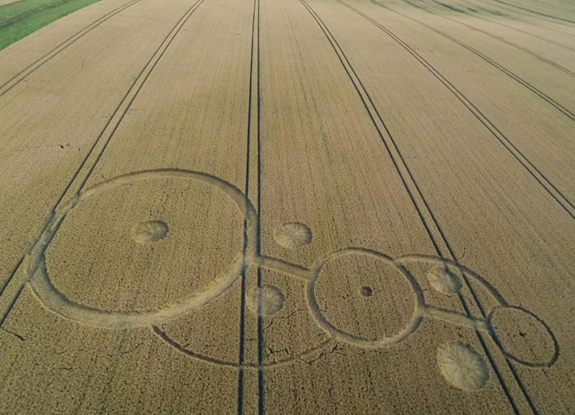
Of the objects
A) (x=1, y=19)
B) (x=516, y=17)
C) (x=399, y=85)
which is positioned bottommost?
(x=516, y=17)

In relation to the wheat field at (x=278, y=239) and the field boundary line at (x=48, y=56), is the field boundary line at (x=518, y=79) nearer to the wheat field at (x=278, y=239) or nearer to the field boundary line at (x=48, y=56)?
the wheat field at (x=278, y=239)

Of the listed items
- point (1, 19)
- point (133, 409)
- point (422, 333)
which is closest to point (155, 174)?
point (133, 409)

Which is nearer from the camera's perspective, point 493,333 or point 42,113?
point 493,333

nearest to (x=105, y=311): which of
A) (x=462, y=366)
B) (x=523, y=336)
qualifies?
(x=462, y=366)

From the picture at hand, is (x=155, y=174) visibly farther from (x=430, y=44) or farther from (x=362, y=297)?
(x=430, y=44)

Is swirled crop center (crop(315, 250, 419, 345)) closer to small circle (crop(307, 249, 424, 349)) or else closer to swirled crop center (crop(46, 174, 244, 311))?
small circle (crop(307, 249, 424, 349))

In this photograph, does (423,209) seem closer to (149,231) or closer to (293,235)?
(293,235)
